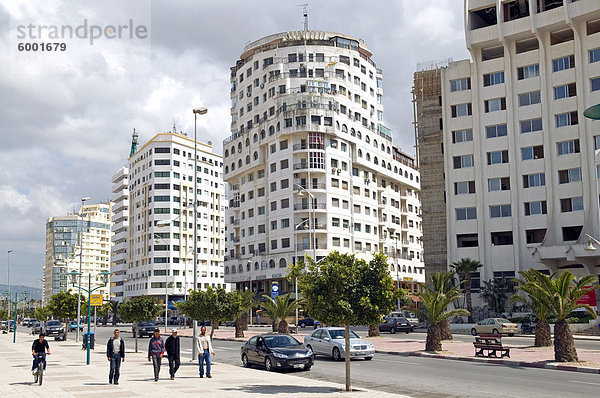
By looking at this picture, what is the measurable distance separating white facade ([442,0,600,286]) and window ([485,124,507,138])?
0.34 ft

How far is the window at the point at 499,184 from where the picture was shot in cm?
6316

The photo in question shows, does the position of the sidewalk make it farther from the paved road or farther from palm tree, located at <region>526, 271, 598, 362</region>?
palm tree, located at <region>526, 271, 598, 362</region>

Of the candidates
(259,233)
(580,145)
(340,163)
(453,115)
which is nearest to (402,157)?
(340,163)

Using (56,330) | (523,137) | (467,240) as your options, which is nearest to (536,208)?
(523,137)

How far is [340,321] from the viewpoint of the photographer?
1819cm

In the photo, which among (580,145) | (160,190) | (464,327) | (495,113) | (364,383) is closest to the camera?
(364,383)

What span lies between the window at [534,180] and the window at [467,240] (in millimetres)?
7593

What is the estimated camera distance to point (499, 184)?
63438mm

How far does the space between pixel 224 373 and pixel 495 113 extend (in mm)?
50119

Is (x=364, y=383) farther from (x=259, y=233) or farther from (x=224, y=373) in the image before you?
(x=259, y=233)

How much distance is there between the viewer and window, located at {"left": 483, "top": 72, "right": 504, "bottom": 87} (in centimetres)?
6456

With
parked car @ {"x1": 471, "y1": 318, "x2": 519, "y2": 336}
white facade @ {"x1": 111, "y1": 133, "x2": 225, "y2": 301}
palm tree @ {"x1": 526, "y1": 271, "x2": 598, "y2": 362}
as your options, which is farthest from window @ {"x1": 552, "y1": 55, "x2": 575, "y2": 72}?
white facade @ {"x1": 111, "y1": 133, "x2": 225, "y2": 301}

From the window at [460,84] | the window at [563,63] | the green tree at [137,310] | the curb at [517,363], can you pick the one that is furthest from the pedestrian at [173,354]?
the window at [460,84]

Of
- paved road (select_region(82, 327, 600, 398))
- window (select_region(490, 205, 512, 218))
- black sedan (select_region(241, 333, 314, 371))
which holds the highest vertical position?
window (select_region(490, 205, 512, 218))
